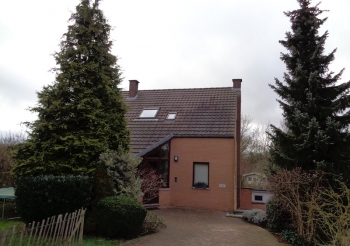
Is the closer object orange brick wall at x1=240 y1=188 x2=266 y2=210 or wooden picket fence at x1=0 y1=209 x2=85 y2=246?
wooden picket fence at x1=0 y1=209 x2=85 y2=246

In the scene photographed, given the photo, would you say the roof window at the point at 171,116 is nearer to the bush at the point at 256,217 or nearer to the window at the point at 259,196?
the window at the point at 259,196

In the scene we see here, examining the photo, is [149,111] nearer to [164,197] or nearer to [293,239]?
[164,197]

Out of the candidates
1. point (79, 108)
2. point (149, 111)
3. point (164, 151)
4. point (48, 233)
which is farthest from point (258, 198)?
point (48, 233)

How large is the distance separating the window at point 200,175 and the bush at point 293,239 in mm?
6197

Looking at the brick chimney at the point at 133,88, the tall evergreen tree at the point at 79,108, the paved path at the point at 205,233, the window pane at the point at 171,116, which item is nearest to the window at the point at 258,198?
the paved path at the point at 205,233

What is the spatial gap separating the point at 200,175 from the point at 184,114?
424 cm

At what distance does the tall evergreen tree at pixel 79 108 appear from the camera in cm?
900

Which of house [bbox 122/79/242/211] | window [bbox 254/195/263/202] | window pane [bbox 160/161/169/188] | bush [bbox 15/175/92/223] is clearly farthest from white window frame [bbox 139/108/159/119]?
bush [bbox 15/175/92/223]

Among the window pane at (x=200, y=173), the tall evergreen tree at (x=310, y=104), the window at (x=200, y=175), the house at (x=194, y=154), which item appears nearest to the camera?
the tall evergreen tree at (x=310, y=104)

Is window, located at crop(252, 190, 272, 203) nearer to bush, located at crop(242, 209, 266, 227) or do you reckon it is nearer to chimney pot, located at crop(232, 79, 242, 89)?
bush, located at crop(242, 209, 266, 227)

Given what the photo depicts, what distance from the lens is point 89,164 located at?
9.40m

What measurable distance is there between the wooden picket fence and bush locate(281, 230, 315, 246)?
694 cm

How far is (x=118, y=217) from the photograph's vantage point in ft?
27.4

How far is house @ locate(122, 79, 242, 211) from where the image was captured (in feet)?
50.7
